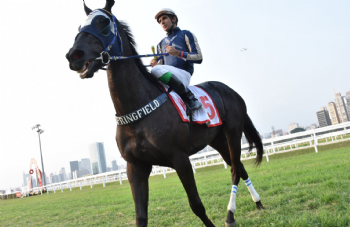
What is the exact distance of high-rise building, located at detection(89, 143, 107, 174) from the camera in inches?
4894

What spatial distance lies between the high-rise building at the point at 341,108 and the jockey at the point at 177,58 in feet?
665

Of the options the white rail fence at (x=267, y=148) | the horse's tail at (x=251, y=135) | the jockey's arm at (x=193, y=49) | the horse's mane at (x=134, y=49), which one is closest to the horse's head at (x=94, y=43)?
the horse's mane at (x=134, y=49)

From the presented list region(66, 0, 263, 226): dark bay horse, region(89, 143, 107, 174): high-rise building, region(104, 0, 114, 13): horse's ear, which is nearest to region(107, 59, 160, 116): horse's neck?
region(66, 0, 263, 226): dark bay horse

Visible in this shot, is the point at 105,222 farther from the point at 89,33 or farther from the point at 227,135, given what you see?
the point at 89,33

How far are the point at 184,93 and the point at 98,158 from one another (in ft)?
451

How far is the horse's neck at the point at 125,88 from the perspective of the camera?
9.22 feet

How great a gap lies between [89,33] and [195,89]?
5.74ft

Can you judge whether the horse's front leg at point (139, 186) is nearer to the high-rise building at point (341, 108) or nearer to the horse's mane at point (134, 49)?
the horse's mane at point (134, 49)

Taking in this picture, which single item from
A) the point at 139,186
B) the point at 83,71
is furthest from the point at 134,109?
the point at 139,186

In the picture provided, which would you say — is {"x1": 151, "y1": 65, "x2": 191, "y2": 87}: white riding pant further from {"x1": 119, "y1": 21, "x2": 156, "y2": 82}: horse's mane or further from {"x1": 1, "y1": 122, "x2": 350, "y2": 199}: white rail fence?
{"x1": 1, "y1": 122, "x2": 350, "y2": 199}: white rail fence

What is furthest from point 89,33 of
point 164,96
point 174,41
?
point 174,41

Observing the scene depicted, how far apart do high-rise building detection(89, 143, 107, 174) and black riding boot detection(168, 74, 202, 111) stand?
118 m

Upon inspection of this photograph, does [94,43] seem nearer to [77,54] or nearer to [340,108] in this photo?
[77,54]

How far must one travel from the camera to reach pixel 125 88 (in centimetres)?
283
